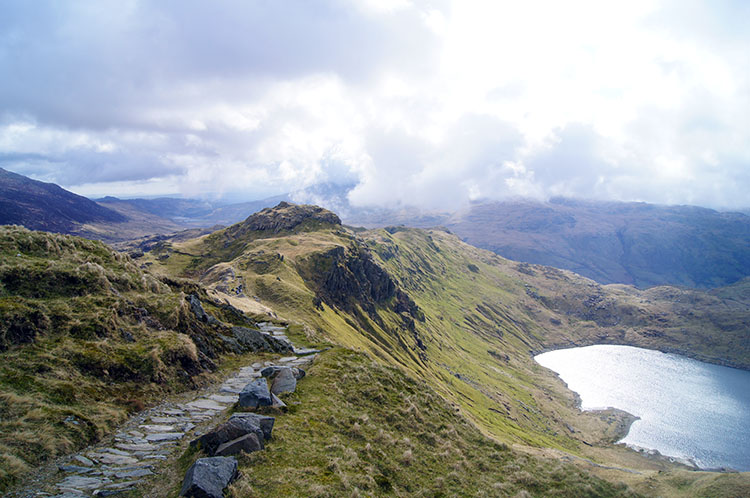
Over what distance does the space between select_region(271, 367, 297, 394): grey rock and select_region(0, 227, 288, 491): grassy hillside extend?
4651mm

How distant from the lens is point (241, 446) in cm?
1512

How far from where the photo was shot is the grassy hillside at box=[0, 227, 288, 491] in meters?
13.8

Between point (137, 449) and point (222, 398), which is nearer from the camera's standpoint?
point (137, 449)

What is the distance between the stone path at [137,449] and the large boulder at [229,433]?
1.48 meters

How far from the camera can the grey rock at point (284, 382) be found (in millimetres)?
23297

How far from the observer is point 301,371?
87.9ft

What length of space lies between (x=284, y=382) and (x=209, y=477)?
11536 millimetres

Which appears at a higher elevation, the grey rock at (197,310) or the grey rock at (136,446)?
the grey rock at (197,310)

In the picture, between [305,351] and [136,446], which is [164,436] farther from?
[305,351]

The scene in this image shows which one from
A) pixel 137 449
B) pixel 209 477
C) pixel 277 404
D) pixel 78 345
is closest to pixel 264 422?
pixel 277 404

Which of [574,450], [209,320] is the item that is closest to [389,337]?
[574,450]

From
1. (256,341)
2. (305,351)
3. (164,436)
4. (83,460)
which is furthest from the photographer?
(305,351)

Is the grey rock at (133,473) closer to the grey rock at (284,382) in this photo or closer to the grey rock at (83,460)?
the grey rock at (83,460)

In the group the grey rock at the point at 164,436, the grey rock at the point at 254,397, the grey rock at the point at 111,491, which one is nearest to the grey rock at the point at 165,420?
the grey rock at the point at 164,436
